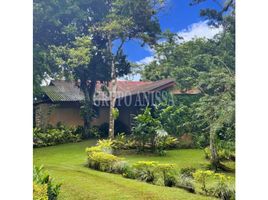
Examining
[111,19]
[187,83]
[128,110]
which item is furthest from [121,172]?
[111,19]

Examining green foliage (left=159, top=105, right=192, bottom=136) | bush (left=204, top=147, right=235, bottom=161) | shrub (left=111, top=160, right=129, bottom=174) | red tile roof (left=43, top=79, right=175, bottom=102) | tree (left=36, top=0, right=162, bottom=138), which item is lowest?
shrub (left=111, top=160, right=129, bottom=174)

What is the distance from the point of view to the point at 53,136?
4152mm

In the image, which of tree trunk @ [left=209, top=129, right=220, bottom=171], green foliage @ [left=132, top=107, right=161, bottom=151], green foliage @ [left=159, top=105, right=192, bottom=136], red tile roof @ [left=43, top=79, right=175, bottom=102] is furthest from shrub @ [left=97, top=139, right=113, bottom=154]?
tree trunk @ [left=209, top=129, right=220, bottom=171]

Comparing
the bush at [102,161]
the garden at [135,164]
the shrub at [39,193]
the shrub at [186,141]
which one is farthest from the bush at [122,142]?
the shrub at [39,193]

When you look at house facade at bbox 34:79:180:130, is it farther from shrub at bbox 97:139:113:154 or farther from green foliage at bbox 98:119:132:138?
shrub at bbox 97:139:113:154

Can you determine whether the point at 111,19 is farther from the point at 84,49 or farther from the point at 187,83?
the point at 187,83

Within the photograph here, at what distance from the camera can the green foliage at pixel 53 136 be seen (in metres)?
4.13

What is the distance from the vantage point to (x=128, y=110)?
427 cm

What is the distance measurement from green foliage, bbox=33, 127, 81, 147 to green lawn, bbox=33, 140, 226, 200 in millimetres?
52

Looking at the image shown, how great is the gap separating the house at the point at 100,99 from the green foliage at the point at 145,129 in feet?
0.27

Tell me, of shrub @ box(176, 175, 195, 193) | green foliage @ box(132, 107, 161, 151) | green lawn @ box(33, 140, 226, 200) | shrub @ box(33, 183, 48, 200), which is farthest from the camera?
green foliage @ box(132, 107, 161, 151)

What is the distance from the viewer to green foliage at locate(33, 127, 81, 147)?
4.13m

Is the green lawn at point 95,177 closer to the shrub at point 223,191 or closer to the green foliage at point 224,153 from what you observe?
the green foliage at point 224,153

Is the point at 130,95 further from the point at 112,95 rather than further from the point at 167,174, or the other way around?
the point at 167,174
